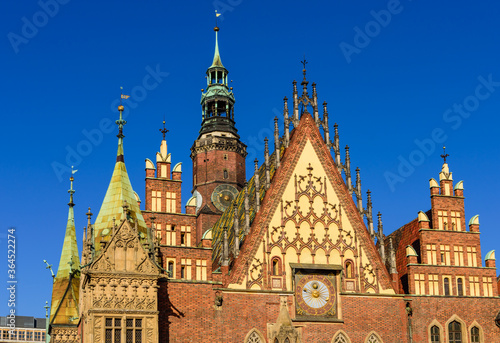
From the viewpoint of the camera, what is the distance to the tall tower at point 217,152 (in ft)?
197

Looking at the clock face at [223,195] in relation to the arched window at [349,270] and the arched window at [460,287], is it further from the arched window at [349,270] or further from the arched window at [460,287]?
the arched window at [460,287]

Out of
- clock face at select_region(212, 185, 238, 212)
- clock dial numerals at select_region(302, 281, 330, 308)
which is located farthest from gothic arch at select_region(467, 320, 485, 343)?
clock face at select_region(212, 185, 238, 212)

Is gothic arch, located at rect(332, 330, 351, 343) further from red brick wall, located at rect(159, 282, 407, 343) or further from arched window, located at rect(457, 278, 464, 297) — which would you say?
arched window, located at rect(457, 278, 464, 297)

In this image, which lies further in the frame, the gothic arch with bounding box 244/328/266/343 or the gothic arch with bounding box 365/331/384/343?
the gothic arch with bounding box 365/331/384/343

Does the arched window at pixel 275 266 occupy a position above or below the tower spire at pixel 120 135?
below

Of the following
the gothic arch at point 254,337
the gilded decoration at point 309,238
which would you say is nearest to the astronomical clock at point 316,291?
the gilded decoration at point 309,238

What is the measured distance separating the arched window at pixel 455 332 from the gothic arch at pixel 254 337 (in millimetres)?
9848

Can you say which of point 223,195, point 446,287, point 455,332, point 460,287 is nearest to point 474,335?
point 455,332

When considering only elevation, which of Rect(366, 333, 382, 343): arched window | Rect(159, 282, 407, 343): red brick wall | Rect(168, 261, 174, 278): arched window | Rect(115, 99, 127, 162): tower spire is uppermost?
Rect(115, 99, 127, 162): tower spire

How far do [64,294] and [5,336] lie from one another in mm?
54648

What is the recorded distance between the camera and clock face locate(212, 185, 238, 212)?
5956cm

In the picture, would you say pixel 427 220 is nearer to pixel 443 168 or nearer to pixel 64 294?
pixel 443 168

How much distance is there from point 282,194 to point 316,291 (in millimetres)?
5183

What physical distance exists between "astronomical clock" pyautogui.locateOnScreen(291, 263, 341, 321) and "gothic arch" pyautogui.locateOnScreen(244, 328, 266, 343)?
219 centimetres
